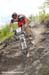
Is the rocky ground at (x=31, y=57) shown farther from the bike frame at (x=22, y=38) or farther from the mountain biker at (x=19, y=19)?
the mountain biker at (x=19, y=19)

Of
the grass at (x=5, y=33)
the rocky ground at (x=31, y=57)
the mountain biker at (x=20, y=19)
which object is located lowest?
the rocky ground at (x=31, y=57)

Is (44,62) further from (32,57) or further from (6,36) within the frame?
(6,36)

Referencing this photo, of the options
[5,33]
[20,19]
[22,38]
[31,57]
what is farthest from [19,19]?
[5,33]

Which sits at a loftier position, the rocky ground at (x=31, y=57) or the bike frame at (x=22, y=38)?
the bike frame at (x=22, y=38)

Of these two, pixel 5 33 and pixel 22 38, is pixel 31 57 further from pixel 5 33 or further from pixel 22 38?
pixel 5 33

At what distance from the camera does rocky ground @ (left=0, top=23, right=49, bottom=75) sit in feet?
42.1

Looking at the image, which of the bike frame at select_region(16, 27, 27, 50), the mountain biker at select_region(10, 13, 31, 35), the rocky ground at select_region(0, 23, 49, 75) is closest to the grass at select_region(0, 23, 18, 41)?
the rocky ground at select_region(0, 23, 49, 75)

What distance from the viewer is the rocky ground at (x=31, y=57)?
42.1ft

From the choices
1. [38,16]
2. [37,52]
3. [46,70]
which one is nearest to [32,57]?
[37,52]

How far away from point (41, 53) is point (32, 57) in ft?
1.22

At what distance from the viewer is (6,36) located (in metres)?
15.3

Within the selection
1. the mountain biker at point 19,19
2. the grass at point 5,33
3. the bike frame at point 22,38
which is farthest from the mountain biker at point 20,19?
the grass at point 5,33

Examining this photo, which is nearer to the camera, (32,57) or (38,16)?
(32,57)

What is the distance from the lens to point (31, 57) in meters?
13.6
